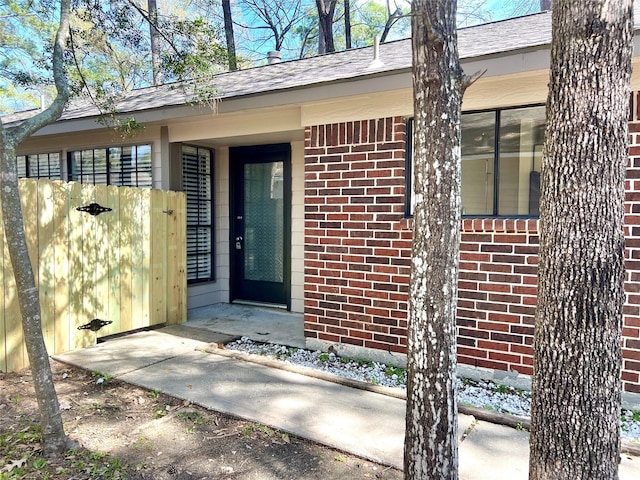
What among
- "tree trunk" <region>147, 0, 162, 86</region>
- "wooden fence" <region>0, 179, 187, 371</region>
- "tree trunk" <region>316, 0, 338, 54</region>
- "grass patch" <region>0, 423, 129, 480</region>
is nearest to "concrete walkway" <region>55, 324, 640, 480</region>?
"wooden fence" <region>0, 179, 187, 371</region>

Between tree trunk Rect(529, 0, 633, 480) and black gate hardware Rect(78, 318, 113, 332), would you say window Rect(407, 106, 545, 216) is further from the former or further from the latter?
black gate hardware Rect(78, 318, 113, 332)

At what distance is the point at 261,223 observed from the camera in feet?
22.6

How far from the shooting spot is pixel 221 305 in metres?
7.04

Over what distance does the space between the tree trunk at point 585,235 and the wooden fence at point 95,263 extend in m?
4.23

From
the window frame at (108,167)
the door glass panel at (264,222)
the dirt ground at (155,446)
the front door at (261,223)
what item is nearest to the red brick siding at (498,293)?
the dirt ground at (155,446)

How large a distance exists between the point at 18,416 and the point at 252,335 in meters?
2.59

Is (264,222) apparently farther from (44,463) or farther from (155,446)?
(44,463)

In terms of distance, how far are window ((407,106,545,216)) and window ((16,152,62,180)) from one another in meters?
6.44

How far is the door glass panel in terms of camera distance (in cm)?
668

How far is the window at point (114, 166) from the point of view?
6516mm

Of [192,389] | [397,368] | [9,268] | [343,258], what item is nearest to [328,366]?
[397,368]

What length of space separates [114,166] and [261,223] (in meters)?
2.31

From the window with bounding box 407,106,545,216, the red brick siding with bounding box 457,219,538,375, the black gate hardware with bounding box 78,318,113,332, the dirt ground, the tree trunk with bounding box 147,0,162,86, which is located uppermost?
the tree trunk with bounding box 147,0,162,86

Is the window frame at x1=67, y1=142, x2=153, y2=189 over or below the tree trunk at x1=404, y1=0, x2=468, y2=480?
over
